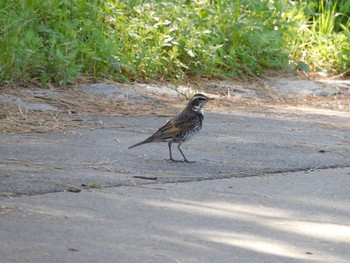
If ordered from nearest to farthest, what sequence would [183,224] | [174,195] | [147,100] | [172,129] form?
[183,224] → [174,195] → [172,129] → [147,100]

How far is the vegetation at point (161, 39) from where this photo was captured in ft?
40.5

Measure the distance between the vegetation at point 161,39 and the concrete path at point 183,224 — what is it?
15.4 feet

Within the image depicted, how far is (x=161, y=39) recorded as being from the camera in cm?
1365

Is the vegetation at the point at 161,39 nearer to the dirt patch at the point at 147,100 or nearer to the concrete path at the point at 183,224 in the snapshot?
the dirt patch at the point at 147,100

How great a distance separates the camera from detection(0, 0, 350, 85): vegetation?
12.4 metres

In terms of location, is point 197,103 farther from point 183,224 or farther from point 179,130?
point 183,224

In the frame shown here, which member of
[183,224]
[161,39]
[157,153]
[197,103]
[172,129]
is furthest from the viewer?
[161,39]

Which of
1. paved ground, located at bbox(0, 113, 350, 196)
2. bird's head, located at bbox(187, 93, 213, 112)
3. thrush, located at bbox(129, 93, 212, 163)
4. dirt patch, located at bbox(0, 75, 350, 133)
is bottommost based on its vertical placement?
dirt patch, located at bbox(0, 75, 350, 133)

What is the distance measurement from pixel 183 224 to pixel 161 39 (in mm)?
7027

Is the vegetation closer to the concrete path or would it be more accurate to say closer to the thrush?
the thrush

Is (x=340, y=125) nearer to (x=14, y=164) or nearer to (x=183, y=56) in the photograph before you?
(x=183, y=56)

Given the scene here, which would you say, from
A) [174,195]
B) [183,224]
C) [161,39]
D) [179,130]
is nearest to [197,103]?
[179,130]

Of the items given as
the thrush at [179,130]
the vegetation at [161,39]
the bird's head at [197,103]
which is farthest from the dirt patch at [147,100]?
the thrush at [179,130]

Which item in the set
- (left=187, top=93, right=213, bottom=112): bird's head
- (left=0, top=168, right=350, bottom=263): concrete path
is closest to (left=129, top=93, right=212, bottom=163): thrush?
(left=187, top=93, right=213, bottom=112): bird's head
